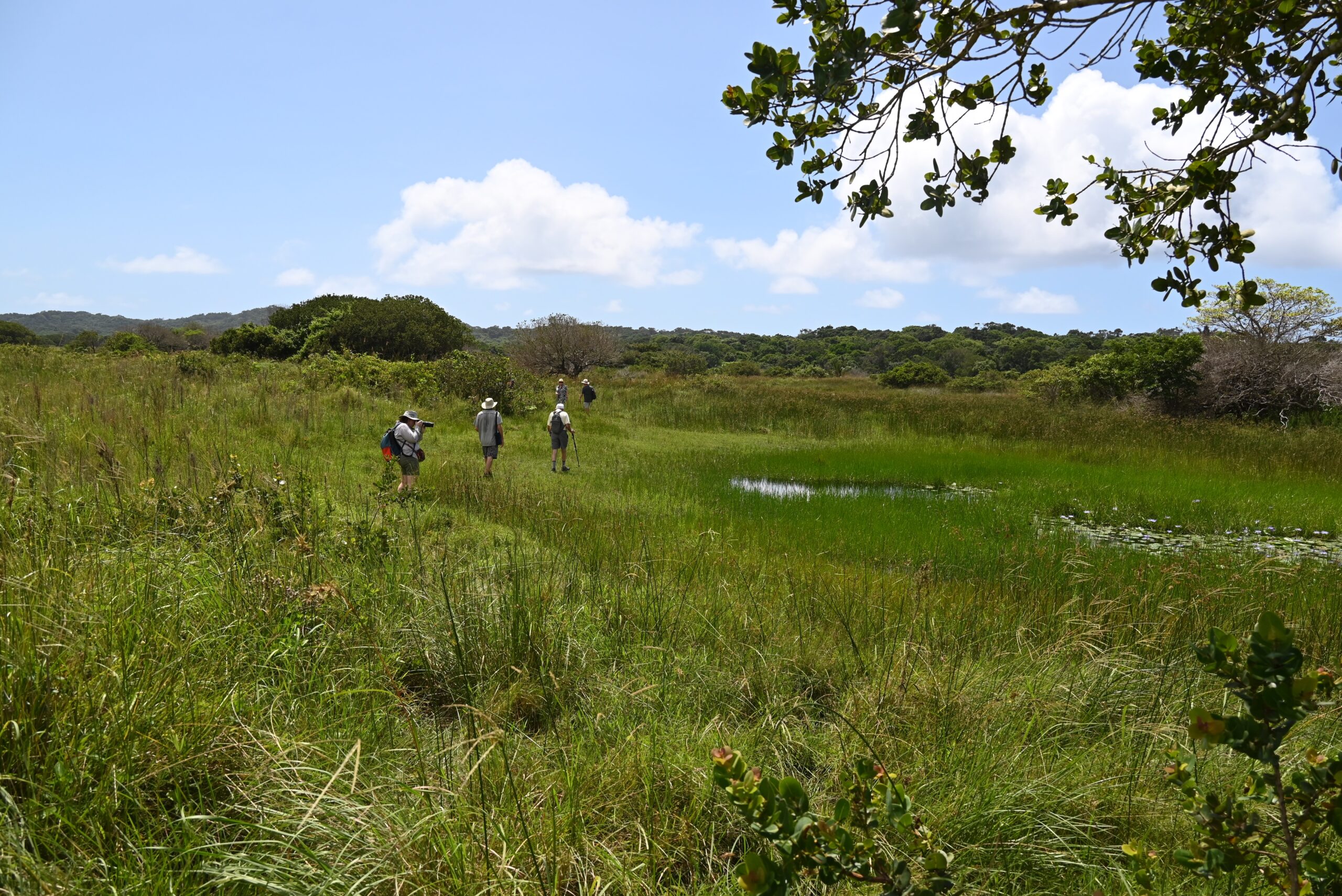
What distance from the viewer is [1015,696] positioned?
3496mm

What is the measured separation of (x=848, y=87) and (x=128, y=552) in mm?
4218

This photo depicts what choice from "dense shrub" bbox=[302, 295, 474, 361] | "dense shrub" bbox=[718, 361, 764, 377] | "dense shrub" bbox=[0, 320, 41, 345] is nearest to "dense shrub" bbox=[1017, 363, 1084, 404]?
"dense shrub" bbox=[718, 361, 764, 377]

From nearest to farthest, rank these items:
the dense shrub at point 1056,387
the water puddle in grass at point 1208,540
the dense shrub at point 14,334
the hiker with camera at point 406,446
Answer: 1. the water puddle in grass at point 1208,540
2. the hiker with camera at point 406,446
3. the dense shrub at point 1056,387
4. the dense shrub at point 14,334

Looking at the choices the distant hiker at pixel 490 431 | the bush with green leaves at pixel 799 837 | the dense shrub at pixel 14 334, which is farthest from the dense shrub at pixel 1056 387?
the dense shrub at pixel 14 334

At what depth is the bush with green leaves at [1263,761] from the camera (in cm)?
114

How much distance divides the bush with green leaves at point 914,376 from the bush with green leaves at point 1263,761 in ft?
145

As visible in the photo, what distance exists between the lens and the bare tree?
47.7 metres

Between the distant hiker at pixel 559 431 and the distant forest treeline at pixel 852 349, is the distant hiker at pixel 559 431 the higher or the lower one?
the lower one

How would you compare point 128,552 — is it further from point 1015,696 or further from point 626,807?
point 1015,696

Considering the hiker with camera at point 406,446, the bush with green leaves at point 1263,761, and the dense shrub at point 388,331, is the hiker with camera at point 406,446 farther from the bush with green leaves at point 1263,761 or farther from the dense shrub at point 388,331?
the dense shrub at point 388,331

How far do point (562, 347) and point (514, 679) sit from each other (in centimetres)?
4527

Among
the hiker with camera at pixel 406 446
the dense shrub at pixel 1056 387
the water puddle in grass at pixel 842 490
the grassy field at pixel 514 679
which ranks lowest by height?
the water puddle in grass at pixel 842 490

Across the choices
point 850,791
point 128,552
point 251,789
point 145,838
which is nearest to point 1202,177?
point 850,791

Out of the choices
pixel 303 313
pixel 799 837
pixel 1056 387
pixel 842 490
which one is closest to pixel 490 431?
pixel 842 490
